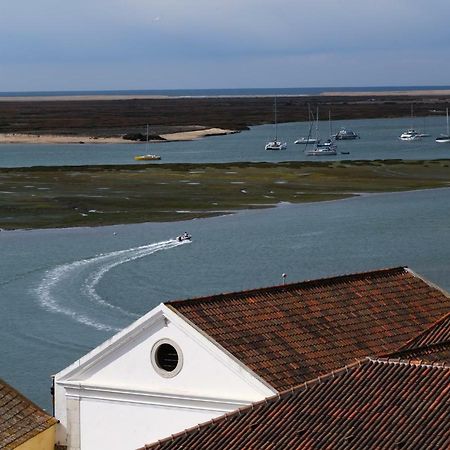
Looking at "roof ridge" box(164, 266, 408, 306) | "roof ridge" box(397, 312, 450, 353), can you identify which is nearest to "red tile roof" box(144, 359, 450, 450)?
"roof ridge" box(164, 266, 408, 306)

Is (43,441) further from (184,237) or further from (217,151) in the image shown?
(217,151)

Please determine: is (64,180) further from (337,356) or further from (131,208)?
(337,356)

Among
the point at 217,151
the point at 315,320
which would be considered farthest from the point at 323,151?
the point at 315,320

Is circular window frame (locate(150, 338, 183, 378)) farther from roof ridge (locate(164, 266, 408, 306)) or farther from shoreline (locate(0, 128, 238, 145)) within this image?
shoreline (locate(0, 128, 238, 145))

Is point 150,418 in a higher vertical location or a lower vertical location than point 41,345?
higher

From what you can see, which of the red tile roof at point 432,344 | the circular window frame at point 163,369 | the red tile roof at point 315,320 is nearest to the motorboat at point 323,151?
the red tile roof at point 315,320

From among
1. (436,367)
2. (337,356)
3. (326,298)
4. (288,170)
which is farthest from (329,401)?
(288,170)
